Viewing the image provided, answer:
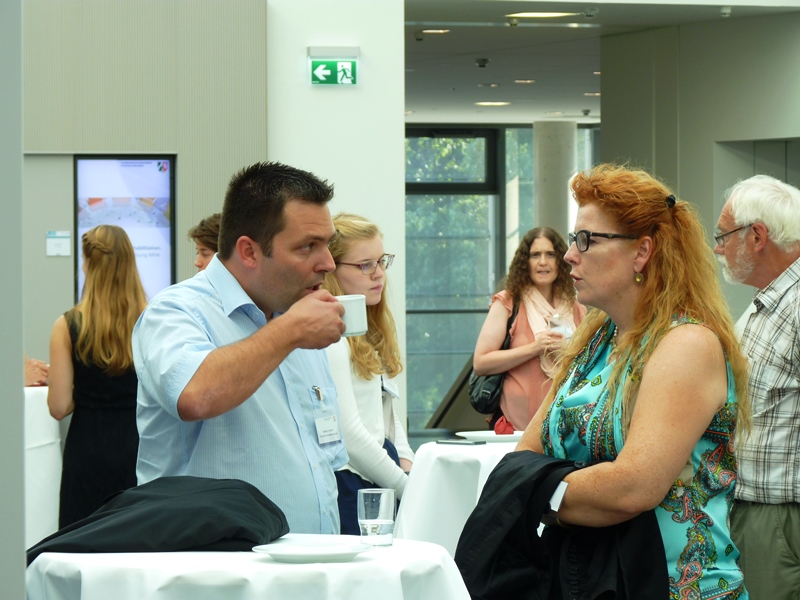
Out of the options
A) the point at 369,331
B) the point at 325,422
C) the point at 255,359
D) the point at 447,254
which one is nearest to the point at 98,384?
the point at 369,331

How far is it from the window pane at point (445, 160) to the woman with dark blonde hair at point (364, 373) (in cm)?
1486

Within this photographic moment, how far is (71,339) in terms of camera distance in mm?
5059

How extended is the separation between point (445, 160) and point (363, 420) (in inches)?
610

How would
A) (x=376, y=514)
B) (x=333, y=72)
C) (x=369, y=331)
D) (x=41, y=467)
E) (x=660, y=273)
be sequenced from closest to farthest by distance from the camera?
1. (x=376, y=514)
2. (x=660, y=273)
3. (x=369, y=331)
4. (x=41, y=467)
5. (x=333, y=72)

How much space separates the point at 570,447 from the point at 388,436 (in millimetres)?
1966

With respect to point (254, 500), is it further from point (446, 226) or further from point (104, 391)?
point (446, 226)

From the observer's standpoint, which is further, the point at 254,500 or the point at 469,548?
the point at 469,548

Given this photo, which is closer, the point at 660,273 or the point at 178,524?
the point at 178,524

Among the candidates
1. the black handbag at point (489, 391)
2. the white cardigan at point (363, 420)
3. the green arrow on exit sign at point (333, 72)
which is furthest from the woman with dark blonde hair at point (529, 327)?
the green arrow on exit sign at point (333, 72)

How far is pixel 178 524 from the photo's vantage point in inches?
85.3

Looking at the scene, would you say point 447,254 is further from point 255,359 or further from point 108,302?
point 255,359

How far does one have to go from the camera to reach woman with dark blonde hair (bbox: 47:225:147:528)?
5035 mm

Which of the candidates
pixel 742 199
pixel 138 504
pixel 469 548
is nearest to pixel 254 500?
pixel 138 504

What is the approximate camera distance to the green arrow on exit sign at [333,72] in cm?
780
